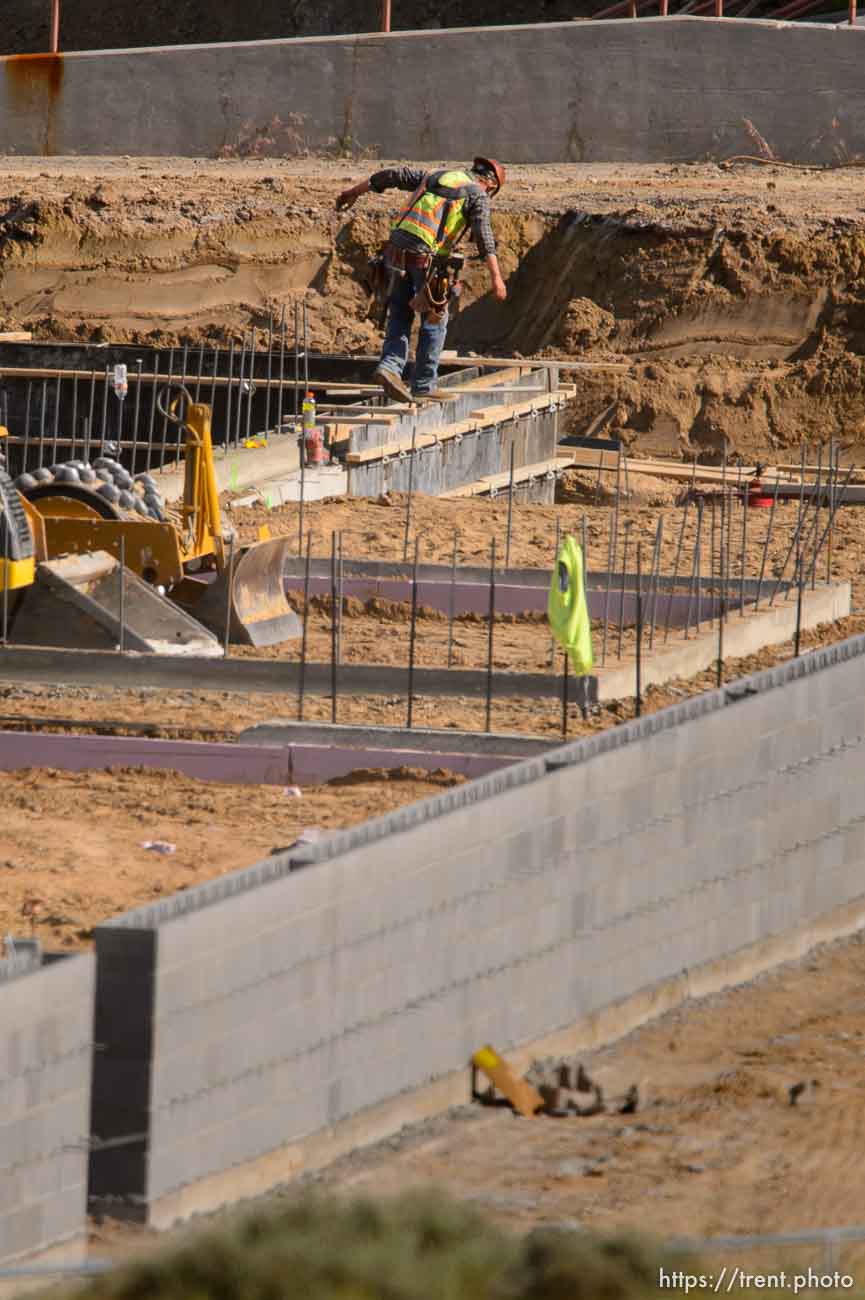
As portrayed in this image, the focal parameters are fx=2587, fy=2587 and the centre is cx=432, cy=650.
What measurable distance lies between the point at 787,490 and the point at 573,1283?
14.3m

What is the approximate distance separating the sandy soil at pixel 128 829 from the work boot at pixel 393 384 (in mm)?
7764

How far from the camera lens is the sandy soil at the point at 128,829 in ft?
31.7

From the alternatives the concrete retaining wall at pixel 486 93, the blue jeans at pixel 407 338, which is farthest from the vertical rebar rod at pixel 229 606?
the concrete retaining wall at pixel 486 93

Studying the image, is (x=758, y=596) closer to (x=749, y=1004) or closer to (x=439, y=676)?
(x=439, y=676)

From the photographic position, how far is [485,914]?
8.34 m

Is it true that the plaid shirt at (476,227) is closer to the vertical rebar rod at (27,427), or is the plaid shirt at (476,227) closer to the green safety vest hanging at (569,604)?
the vertical rebar rod at (27,427)

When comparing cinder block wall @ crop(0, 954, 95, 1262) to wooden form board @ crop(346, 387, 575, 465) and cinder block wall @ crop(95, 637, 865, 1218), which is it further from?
wooden form board @ crop(346, 387, 575, 465)

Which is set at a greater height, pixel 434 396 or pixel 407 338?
pixel 407 338

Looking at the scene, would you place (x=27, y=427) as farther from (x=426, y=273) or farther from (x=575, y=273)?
(x=575, y=273)

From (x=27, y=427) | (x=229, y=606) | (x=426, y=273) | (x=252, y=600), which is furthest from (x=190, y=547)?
(x=27, y=427)

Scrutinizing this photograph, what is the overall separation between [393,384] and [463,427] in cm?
62

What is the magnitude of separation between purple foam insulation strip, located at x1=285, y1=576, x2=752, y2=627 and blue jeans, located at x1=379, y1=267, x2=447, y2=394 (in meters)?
4.10

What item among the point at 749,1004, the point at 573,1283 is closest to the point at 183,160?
the point at 749,1004

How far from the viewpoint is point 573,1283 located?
506cm
